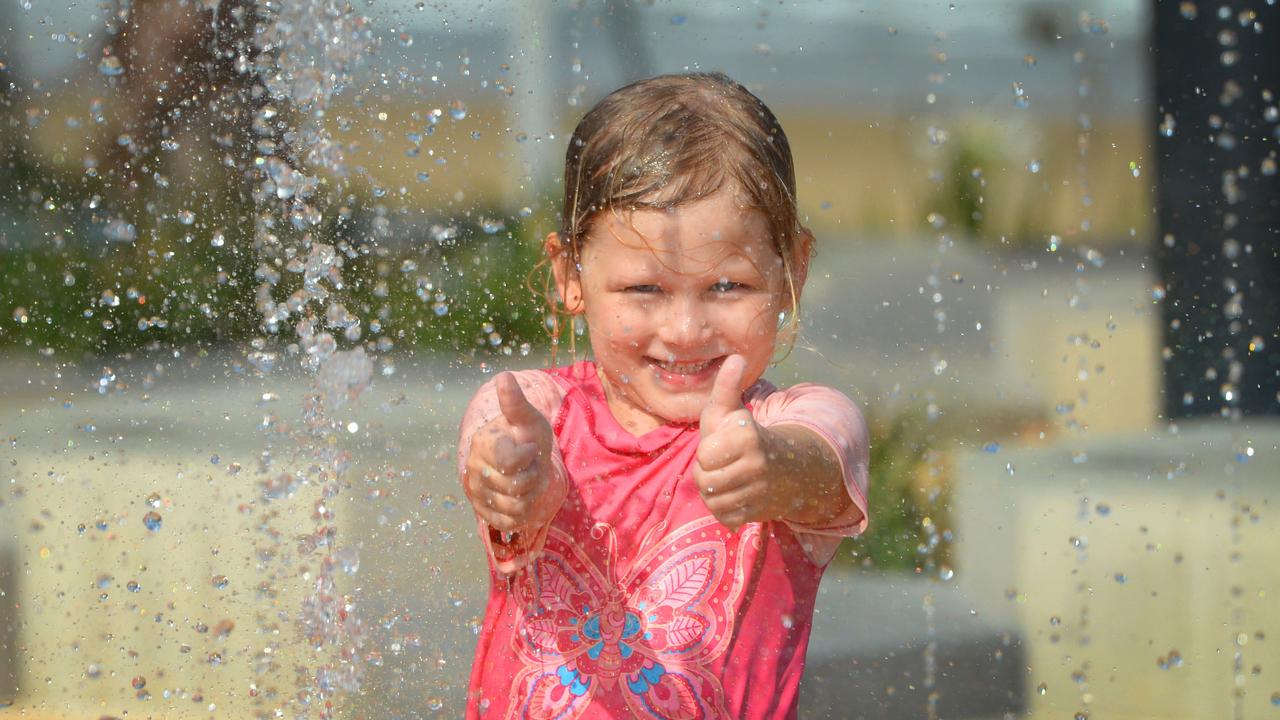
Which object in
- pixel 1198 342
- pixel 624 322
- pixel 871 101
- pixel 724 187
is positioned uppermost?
pixel 871 101

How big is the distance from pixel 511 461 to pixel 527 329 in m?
2.77

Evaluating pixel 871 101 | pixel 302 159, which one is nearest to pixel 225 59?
pixel 302 159

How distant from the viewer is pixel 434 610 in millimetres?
3066

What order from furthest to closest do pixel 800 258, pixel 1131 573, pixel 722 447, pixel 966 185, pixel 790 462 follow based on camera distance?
pixel 966 185 < pixel 1131 573 < pixel 800 258 < pixel 790 462 < pixel 722 447

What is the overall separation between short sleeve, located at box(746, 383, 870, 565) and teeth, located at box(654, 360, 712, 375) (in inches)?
5.0

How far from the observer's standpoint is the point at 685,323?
6.26 ft

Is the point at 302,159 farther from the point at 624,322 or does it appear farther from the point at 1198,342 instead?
the point at 1198,342

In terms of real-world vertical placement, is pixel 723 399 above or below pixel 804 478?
above

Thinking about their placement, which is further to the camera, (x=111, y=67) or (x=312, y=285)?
(x=111, y=67)

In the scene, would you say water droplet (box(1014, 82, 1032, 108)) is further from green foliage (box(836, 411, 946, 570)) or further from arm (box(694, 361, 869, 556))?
arm (box(694, 361, 869, 556))

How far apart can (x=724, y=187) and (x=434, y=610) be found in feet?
5.03

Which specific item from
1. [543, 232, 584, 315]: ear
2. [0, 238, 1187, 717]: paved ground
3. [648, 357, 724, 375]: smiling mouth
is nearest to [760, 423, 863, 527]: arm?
[648, 357, 724, 375]: smiling mouth

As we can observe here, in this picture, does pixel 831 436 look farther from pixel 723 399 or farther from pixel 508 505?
pixel 508 505

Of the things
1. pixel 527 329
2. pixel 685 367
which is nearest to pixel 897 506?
pixel 527 329
